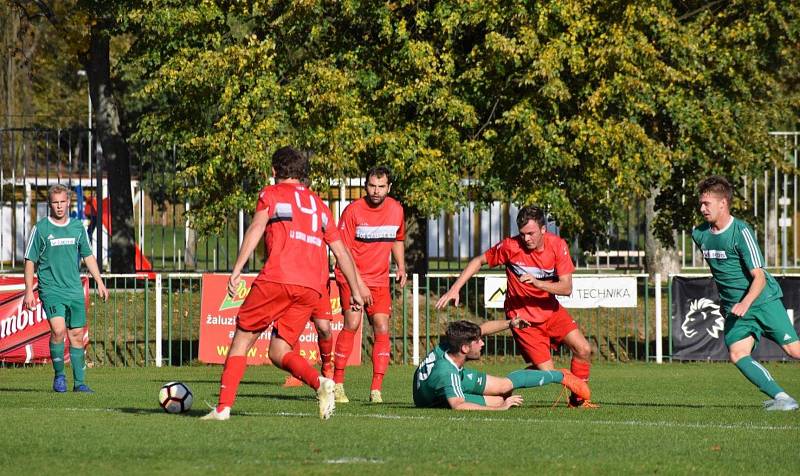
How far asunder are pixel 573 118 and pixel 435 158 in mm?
2549

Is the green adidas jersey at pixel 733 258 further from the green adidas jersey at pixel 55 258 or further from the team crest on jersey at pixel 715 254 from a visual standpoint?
the green adidas jersey at pixel 55 258

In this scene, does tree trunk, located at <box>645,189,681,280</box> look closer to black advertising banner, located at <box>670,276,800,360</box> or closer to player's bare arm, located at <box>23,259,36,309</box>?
black advertising banner, located at <box>670,276,800,360</box>

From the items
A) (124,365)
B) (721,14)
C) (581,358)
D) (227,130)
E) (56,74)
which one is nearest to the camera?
(581,358)

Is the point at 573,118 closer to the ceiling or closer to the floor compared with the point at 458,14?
closer to the floor

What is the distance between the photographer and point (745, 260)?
1102 cm

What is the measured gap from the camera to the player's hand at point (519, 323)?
11.6 metres

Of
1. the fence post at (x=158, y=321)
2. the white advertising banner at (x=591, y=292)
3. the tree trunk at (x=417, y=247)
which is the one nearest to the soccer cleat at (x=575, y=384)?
the white advertising banner at (x=591, y=292)

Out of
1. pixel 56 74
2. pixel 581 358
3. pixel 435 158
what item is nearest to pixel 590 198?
pixel 435 158

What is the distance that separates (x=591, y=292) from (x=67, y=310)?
9.30 m

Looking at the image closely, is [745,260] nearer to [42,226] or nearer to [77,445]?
[77,445]

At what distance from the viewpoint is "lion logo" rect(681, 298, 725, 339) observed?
20.9 m

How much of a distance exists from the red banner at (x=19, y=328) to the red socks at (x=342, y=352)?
749cm

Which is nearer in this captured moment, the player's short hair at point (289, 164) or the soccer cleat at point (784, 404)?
the player's short hair at point (289, 164)

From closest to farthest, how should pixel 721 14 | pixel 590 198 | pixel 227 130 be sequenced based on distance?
pixel 227 130 → pixel 590 198 → pixel 721 14
